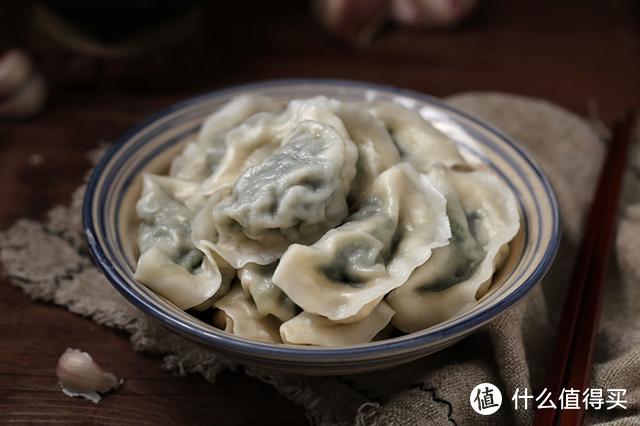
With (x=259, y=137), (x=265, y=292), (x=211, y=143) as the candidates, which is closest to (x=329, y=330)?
(x=265, y=292)

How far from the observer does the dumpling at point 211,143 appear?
1.74 metres

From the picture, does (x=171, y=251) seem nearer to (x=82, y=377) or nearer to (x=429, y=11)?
(x=82, y=377)

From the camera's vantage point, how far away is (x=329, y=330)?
1383 millimetres

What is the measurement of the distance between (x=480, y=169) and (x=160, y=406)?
880 millimetres

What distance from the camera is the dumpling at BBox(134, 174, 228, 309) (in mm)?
1447

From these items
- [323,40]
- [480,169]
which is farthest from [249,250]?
[323,40]

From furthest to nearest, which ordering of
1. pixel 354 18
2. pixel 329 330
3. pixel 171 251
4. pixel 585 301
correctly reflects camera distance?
pixel 354 18 < pixel 585 301 < pixel 171 251 < pixel 329 330

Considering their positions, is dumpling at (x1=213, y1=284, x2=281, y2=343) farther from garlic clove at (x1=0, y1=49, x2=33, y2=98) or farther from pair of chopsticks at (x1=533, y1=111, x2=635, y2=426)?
garlic clove at (x1=0, y1=49, x2=33, y2=98)

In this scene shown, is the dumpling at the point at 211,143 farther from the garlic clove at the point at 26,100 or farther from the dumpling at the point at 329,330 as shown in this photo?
the garlic clove at the point at 26,100

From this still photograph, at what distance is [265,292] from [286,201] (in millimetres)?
168
